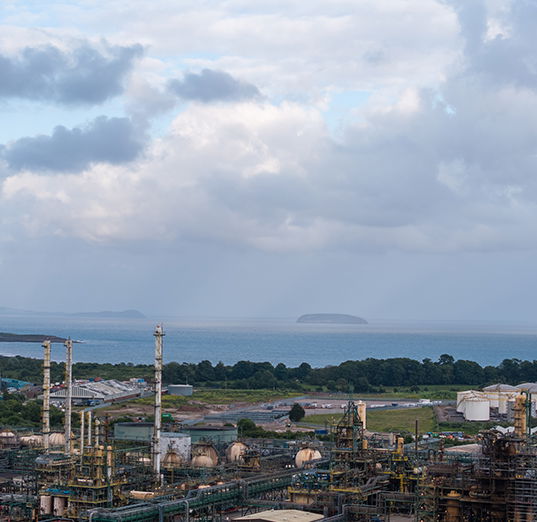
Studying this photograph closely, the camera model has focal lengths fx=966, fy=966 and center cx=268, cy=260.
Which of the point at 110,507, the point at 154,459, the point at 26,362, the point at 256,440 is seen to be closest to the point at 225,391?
the point at 26,362

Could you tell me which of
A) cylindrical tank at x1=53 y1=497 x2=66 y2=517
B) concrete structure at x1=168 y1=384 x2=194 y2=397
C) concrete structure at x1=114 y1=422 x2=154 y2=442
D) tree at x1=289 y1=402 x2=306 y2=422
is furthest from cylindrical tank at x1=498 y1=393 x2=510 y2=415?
cylindrical tank at x1=53 y1=497 x2=66 y2=517

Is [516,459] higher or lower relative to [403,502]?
higher

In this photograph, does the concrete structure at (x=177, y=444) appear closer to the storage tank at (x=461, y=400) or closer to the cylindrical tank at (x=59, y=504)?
the cylindrical tank at (x=59, y=504)

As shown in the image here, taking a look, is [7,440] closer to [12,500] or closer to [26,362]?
[12,500]

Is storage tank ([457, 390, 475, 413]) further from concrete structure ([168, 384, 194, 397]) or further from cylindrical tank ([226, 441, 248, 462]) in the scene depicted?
cylindrical tank ([226, 441, 248, 462])

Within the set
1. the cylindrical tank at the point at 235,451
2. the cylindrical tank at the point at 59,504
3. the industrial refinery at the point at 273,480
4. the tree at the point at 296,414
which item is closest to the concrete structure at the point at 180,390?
the tree at the point at 296,414

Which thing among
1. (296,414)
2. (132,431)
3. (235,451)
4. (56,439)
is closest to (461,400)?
(296,414)

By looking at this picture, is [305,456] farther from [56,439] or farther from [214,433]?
[56,439]
